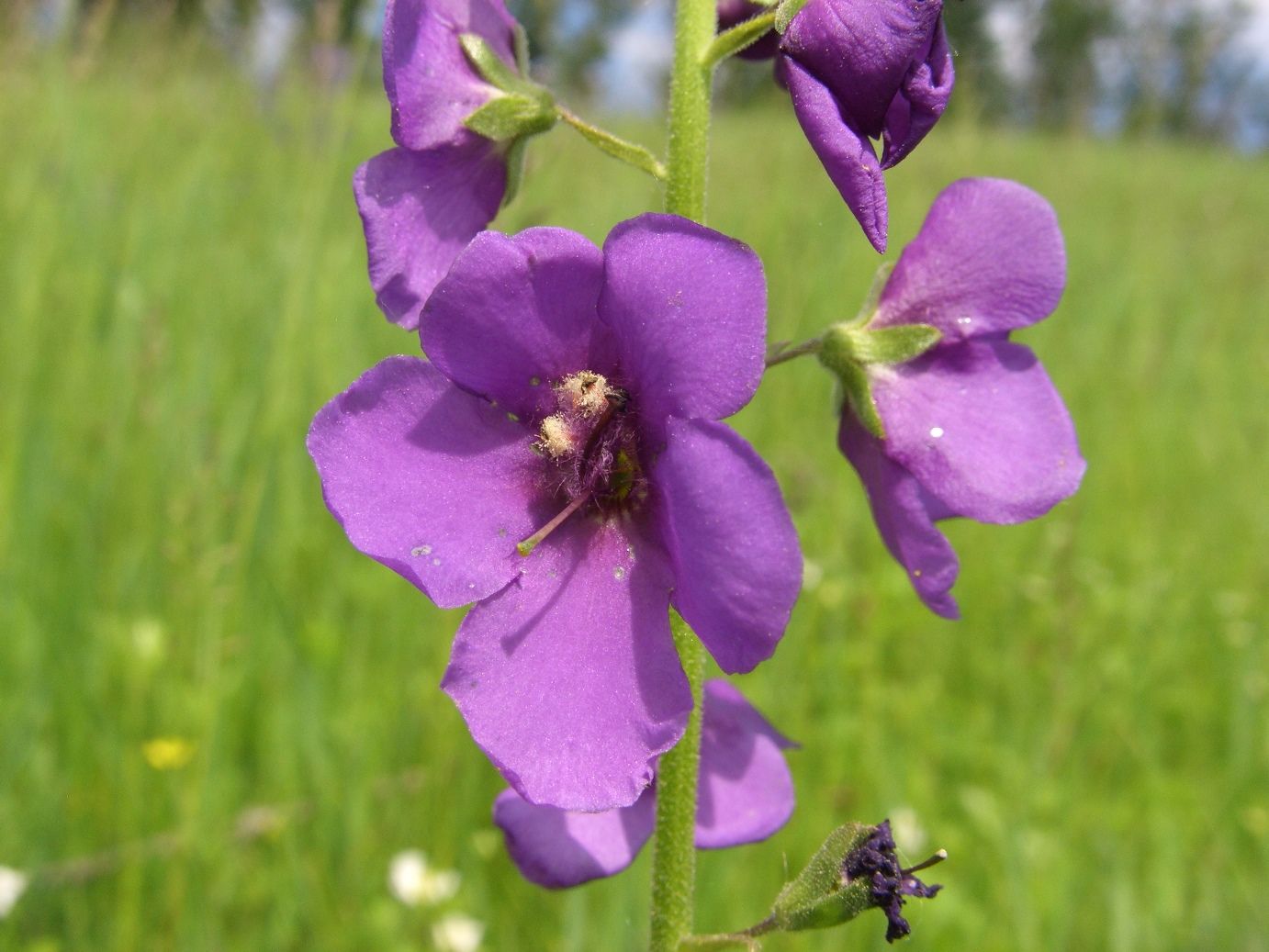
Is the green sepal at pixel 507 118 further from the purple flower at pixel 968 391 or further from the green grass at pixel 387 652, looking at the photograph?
the purple flower at pixel 968 391

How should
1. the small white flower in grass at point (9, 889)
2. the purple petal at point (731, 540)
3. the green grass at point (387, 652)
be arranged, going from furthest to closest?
the green grass at point (387, 652) < the small white flower in grass at point (9, 889) < the purple petal at point (731, 540)

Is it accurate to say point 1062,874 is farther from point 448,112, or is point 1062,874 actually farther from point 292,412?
point 292,412

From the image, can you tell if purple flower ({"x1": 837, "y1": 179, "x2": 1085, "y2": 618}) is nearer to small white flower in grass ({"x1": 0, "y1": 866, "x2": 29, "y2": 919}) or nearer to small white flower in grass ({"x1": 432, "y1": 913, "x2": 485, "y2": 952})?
small white flower in grass ({"x1": 432, "y1": 913, "x2": 485, "y2": 952})

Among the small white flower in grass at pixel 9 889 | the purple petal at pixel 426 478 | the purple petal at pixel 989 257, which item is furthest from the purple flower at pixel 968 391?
the small white flower in grass at pixel 9 889

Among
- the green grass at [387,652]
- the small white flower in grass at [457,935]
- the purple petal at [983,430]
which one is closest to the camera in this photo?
the purple petal at [983,430]

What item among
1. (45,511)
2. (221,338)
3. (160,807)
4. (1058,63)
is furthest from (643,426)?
(1058,63)

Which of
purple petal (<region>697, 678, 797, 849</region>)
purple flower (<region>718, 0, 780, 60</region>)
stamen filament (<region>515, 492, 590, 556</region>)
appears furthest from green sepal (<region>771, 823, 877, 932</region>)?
purple flower (<region>718, 0, 780, 60</region>)

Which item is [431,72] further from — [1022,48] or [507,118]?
[1022,48]
